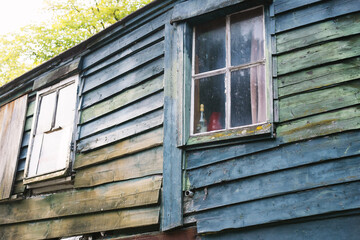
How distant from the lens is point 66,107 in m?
6.31

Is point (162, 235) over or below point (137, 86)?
below

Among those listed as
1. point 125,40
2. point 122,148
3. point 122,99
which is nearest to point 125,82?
point 122,99

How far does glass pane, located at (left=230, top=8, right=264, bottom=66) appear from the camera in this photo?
4.55 metres

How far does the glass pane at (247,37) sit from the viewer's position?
4551 millimetres

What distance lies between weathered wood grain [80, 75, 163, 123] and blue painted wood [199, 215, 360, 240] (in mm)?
2014

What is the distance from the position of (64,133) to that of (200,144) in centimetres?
255

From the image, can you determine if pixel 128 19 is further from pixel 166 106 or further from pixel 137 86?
pixel 166 106

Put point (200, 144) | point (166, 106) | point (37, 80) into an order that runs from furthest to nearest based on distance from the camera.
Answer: point (37, 80) < point (166, 106) < point (200, 144)

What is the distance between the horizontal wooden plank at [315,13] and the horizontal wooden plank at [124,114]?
1565 millimetres

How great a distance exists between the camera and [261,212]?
12.5 feet

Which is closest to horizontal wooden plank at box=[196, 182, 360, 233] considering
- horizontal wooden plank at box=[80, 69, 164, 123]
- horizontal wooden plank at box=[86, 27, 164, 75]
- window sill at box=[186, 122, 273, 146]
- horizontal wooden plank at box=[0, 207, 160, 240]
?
window sill at box=[186, 122, 273, 146]

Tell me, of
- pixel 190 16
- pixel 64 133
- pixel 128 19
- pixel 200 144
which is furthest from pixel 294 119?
pixel 64 133

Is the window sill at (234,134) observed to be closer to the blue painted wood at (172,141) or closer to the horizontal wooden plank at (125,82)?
the blue painted wood at (172,141)

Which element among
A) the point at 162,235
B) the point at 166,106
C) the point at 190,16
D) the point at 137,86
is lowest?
the point at 162,235
